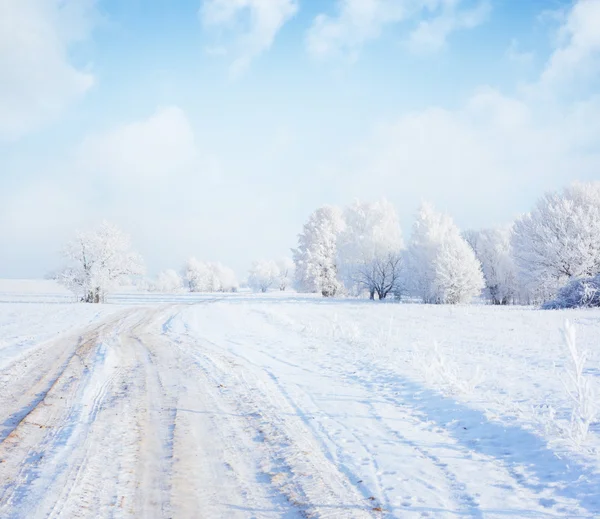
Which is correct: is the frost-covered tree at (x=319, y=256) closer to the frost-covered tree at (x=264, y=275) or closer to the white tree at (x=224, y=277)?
the frost-covered tree at (x=264, y=275)

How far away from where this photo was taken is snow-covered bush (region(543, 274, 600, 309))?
86.3ft

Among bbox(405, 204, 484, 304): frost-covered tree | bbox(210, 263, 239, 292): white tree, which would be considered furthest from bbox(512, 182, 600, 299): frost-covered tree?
bbox(210, 263, 239, 292): white tree

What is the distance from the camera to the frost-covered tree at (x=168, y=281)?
A: 121438 mm

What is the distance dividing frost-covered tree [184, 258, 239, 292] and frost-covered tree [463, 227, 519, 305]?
79105mm

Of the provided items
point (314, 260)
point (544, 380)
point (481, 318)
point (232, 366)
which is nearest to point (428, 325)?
point (481, 318)

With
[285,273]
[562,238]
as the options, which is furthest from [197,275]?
[562,238]

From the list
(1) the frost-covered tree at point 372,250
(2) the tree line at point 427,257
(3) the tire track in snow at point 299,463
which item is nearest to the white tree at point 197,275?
(2) the tree line at point 427,257

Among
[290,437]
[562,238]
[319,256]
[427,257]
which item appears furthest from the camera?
[319,256]

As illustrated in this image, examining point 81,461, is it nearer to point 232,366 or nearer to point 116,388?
point 116,388

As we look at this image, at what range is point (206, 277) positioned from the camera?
124 meters

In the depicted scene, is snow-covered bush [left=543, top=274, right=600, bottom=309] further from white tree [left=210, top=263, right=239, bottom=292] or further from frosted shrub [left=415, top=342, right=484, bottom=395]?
white tree [left=210, top=263, right=239, bottom=292]

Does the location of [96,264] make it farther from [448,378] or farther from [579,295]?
[579,295]

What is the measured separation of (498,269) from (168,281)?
105 metres

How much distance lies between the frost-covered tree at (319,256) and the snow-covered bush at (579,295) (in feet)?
84.9
